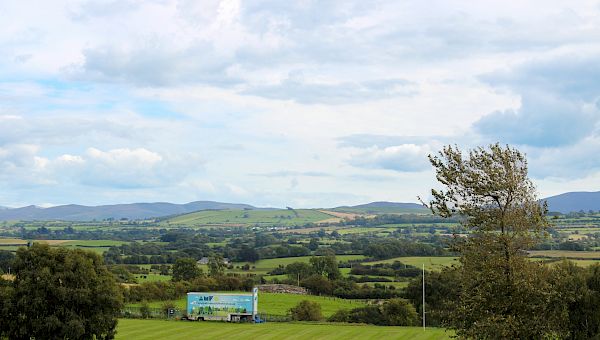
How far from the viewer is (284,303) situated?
10150 centimetres

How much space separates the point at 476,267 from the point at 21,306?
32724mm

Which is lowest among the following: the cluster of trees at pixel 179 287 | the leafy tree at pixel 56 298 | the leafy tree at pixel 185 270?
the cluster of trees at pixel 179 287

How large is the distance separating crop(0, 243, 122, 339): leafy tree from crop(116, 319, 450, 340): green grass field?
1578 centimetres

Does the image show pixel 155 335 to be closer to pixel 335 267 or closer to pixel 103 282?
pixel 103 282

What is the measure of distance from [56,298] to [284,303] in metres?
57.6

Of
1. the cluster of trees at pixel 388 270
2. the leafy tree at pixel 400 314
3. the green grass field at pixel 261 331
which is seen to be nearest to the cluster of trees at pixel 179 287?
the green grass field at pixel 261 331

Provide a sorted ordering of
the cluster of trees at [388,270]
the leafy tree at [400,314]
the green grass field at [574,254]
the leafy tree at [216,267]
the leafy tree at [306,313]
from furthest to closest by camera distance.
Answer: the leafy tree at [216,267], the cluster of trees at [388,270], the green grass field at [574,254], the leafy tree at [306,313], the leafy tree at [400,314]

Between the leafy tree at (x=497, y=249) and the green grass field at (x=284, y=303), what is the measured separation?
6517 cm

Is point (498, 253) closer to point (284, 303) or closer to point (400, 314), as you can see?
point (400, 314)

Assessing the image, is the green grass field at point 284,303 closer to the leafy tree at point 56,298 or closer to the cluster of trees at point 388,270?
the cluster of trees at point 388,270

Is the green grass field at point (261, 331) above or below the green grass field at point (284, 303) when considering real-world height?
above

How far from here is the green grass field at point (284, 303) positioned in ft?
312

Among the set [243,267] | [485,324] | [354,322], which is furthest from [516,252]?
[243,267]

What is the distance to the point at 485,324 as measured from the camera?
1036 inches
